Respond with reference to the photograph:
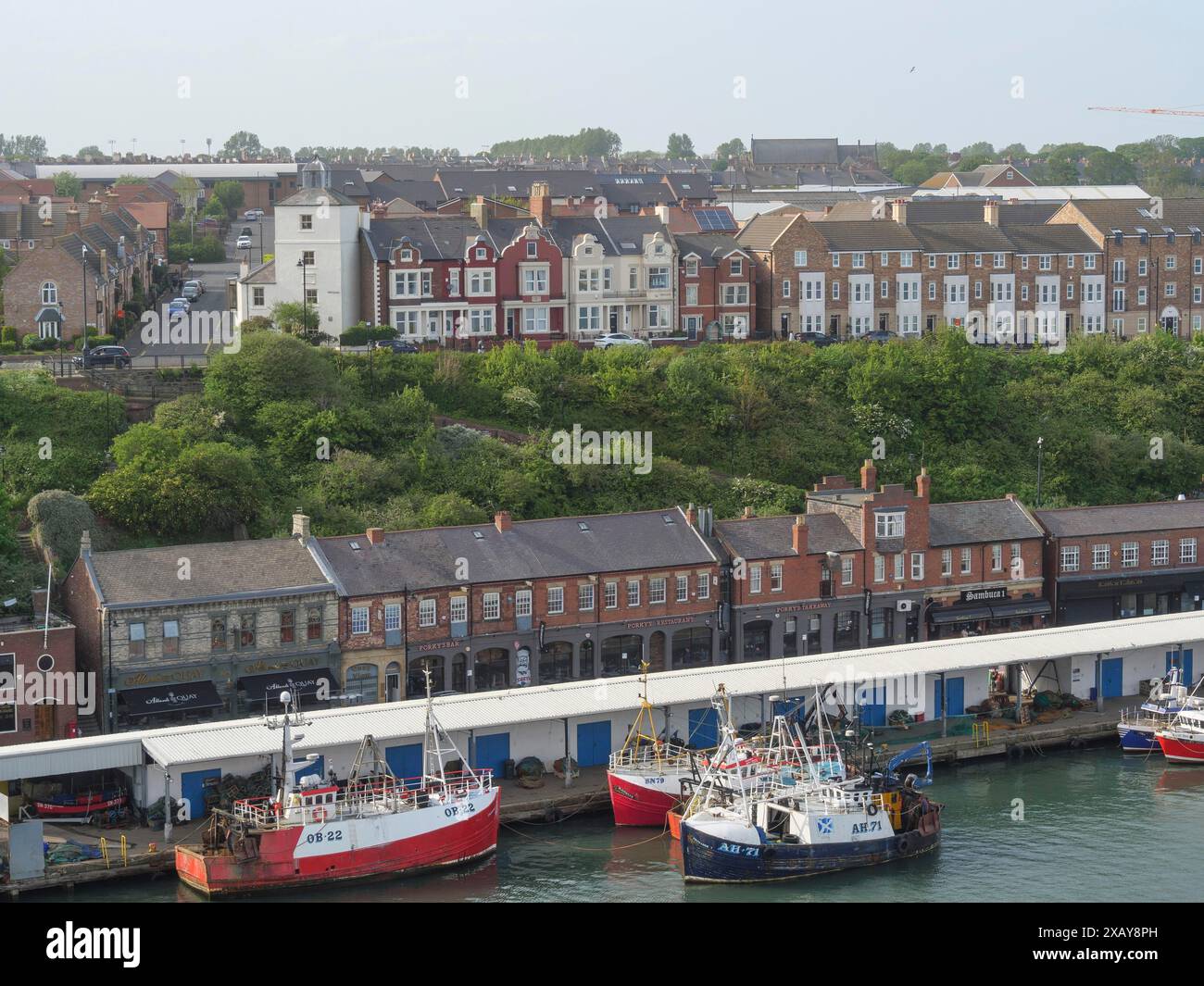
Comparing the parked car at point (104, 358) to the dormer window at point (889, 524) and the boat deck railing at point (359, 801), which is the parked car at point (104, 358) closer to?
the dormer window at point (889, 524)

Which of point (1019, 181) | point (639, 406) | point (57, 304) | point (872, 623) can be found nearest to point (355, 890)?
point (872, 623)

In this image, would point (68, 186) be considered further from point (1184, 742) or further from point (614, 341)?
point (1184, 742)

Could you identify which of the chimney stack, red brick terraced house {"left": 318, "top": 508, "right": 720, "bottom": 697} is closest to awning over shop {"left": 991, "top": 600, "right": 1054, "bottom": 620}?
red brick terraced house {"left": 318, "top": 508, "right": 720, "bottom": 697}

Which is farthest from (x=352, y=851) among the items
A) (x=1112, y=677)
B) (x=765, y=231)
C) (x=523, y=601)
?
(x=765, y=231)

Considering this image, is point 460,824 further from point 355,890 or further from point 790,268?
point 790,268

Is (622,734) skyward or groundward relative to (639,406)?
groundward
